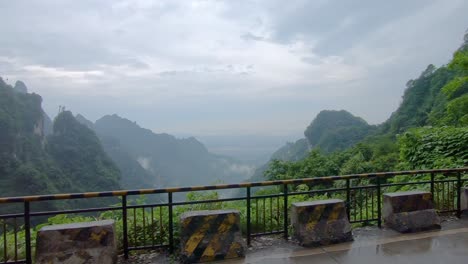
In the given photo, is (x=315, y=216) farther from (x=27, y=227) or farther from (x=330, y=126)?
(x=330, y=126)

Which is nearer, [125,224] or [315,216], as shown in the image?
[125,224]

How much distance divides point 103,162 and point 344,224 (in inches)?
2615

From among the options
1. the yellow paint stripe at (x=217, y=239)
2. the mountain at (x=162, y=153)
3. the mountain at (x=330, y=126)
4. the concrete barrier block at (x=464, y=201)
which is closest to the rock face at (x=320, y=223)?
the yellow paint stripe at (x=217, y=239)

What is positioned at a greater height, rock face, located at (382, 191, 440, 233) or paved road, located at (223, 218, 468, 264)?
rock face, located at (382, 191, 440, 233)

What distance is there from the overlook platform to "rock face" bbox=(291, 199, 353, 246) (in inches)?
4.6

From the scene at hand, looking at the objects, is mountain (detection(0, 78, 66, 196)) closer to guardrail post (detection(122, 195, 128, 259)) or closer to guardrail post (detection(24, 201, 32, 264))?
guardrail post (detection(24, 201, 32, 264))

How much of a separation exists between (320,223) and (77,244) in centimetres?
322

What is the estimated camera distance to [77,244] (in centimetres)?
406

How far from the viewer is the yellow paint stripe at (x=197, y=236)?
4.42 metres

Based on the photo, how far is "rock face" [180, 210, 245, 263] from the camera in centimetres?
443

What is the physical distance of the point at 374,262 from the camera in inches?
170

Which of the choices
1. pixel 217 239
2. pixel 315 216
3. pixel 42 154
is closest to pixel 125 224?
pixel 217 239

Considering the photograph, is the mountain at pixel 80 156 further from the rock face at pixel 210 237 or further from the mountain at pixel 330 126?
the rock face at pixel 210 237

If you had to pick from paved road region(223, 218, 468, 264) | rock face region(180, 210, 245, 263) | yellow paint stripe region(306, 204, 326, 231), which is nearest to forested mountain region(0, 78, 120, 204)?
rock face region(180, 210, 245, 263)
